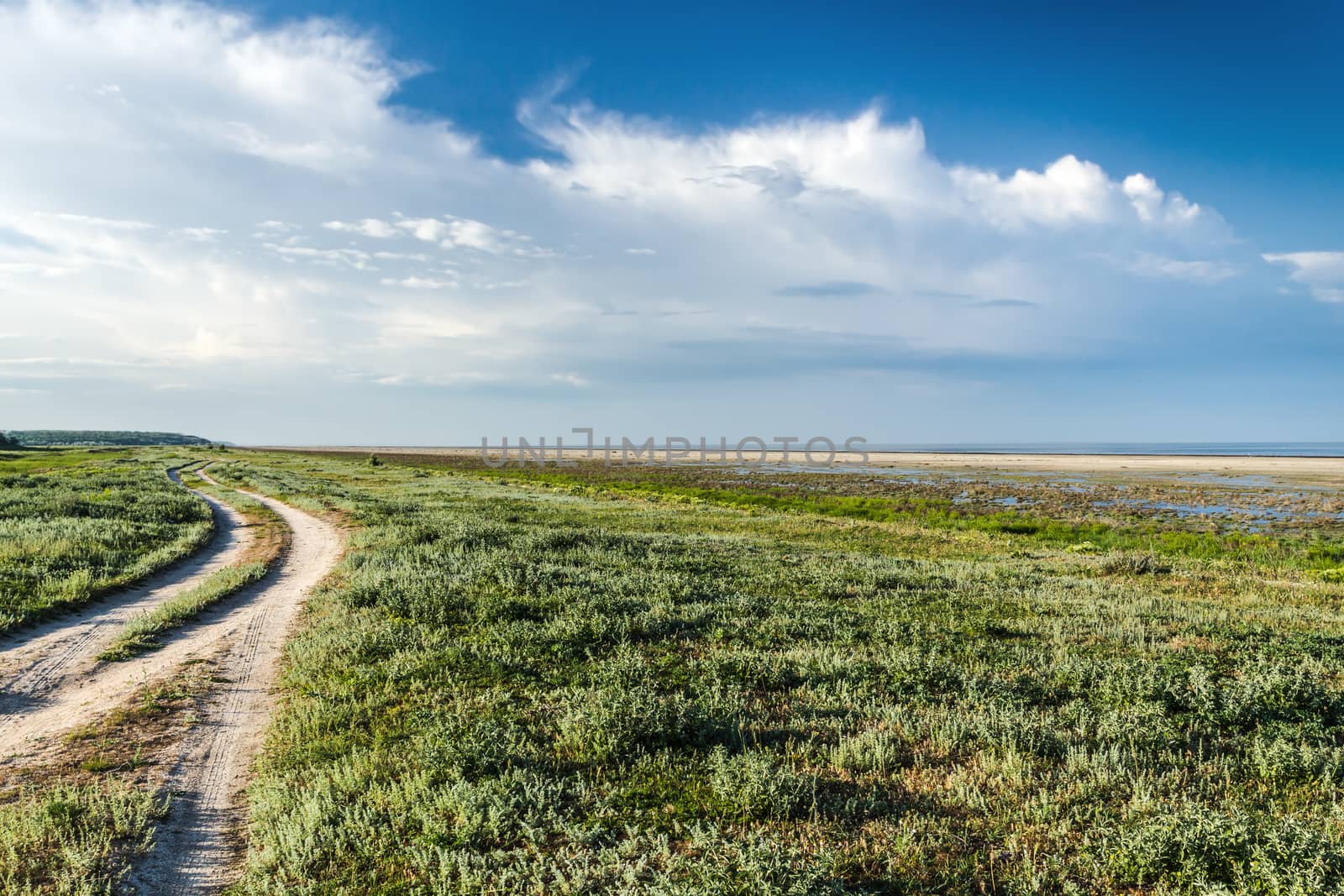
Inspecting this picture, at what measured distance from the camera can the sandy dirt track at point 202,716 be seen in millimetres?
5547

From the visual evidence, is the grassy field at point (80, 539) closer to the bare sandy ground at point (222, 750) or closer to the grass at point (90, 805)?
the bare sandy ground at point (222, 750)

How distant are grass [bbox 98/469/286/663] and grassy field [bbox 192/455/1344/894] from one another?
271 centimetres

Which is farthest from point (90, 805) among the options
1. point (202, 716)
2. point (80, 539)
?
point (80, 539)

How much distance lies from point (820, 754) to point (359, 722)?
18.6 feet

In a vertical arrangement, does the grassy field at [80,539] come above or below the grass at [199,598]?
above

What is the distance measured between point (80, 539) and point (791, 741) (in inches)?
940

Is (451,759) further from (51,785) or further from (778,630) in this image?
(778,630)

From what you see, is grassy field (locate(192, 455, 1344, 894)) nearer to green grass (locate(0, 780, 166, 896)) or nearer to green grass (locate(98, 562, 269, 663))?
green grass (locate(0, 780, 166, 896))

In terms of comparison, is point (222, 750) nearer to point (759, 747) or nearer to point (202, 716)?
point (202, 716)

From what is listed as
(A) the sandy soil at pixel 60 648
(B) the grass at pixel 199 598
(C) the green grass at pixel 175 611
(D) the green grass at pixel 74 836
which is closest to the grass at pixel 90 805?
(D) the green grass at pixel 74 836

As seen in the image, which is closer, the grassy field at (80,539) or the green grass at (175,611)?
the green grass at (175,611)

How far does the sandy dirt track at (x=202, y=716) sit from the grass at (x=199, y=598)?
275 millimetres

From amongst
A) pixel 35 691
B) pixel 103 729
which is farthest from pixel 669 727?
pixel 35 691

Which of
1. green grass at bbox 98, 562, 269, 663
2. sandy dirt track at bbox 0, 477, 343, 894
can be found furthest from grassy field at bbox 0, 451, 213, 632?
green grass at bbox 98, 562, 269, 663
